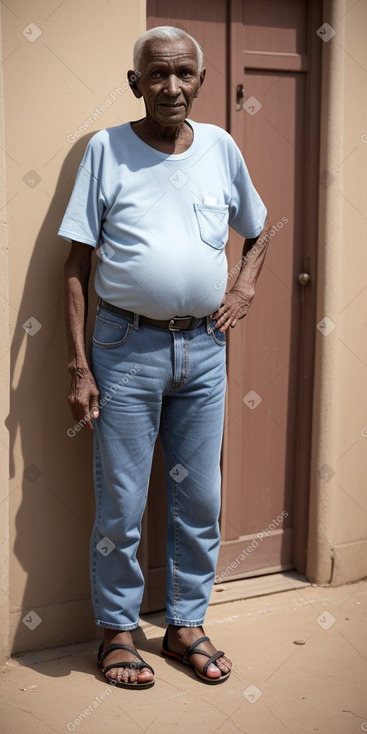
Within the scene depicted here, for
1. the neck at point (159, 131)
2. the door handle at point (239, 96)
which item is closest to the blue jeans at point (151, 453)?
the neck at point (159, 131)

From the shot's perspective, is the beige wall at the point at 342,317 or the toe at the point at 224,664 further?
the beige wall at the point at 342,317

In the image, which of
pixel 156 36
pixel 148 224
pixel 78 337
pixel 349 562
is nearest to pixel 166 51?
pixel 156 36

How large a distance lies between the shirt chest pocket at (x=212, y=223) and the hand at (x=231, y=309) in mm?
226

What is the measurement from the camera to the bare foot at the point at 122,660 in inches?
126

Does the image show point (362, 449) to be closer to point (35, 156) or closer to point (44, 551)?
point (44, 551)

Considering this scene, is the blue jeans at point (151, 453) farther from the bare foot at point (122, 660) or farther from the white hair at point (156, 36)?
the white hair at point (156, 36)

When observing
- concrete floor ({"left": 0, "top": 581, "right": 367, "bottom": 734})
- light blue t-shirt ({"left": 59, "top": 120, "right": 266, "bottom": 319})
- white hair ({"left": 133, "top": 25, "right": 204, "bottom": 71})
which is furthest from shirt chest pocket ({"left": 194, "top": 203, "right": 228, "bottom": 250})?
concrete floor ({"left": 0, "top": 581, "right": 367, "bottom": 734})

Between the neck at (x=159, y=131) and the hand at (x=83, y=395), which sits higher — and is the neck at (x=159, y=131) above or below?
above

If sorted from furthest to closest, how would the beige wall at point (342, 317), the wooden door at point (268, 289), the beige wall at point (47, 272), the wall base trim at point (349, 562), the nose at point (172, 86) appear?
the wall base trim at point (349, 562) < the beige wall at point (342, 317) < the wooden door at point (268, 289) < the beige wall at point (47, 272) < the nose at point (172, 86)

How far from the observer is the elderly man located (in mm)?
2986

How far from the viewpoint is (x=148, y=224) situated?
2.99 m

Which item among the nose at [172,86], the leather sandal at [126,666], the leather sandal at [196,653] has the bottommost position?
the leather sandal at [126,666]

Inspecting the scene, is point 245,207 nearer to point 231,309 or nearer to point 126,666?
point 231,309

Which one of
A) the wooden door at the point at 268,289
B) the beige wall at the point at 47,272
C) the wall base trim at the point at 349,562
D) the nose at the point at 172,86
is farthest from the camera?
the wall base trim at the point at 349,562
